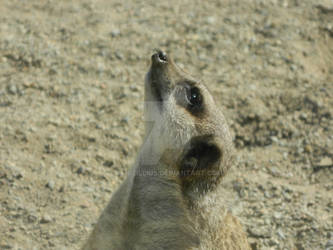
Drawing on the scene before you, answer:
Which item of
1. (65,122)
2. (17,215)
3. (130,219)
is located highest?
(130,219)

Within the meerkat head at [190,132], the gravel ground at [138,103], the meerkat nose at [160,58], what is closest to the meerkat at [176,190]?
the meerkat head at [190,132]

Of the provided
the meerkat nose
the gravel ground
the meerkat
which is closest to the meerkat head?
the meerkat

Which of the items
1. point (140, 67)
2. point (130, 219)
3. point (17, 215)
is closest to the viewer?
point (130, 219)

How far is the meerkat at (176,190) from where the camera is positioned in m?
2.79

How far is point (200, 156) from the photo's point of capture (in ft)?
9.24

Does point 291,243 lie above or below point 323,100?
below

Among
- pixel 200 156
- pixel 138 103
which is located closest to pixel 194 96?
pixel 200 156

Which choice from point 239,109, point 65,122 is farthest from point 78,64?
point 239,109

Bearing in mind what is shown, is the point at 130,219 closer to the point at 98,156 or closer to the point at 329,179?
the point at 98,156

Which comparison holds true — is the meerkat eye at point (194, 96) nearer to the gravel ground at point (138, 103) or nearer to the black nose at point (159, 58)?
the black nose at point (159, 58)

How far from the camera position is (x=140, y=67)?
205 inches

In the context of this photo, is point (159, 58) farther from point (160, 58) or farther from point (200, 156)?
point (200, 156)

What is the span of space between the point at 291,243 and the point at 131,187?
60.8 inches

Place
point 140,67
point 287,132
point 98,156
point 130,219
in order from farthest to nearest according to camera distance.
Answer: point 140,67
point 287,132
point 98,156
point 130,219
